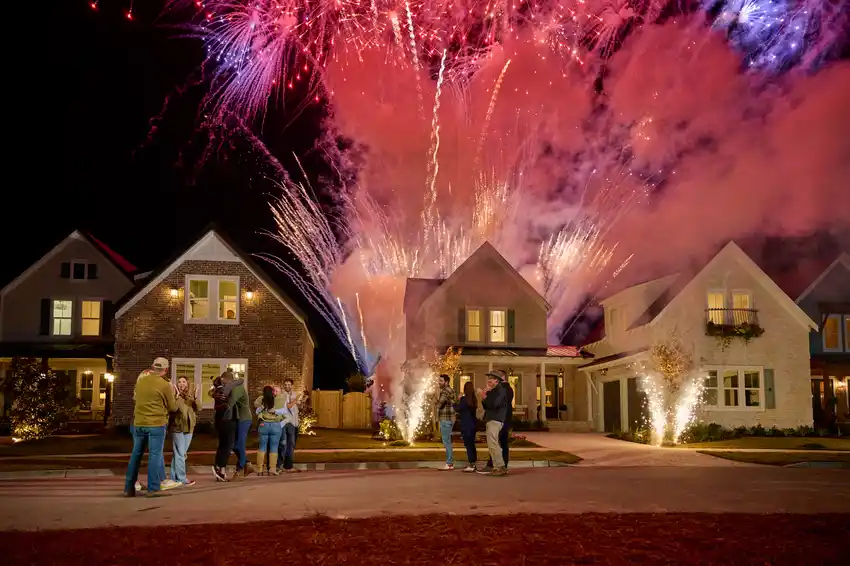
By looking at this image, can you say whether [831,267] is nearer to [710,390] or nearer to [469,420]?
[710,390]

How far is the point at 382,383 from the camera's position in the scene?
3438 centimetres

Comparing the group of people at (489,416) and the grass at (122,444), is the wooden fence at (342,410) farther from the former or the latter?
the group of people at (489,416)

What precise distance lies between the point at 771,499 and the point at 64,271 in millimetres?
30172

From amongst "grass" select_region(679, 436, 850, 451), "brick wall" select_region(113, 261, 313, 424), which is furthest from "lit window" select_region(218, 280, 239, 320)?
"grass" select_region(679, 436, 850, 451)

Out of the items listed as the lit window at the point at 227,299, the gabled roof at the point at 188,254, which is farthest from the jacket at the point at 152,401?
the lit window at the point at 227,299

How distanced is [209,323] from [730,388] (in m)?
18.0

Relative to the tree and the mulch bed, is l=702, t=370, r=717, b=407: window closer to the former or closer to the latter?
the tree

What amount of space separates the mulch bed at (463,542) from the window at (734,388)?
21445 mm

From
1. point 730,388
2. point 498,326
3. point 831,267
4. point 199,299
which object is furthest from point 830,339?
point 199,299

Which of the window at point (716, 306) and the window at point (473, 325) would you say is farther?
the window at point (473, 325)

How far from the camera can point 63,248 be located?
114 feet

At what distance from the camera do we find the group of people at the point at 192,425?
38.2ft

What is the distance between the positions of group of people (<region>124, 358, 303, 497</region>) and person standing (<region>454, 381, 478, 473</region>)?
3.06 meters

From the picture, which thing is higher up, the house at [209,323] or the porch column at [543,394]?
the house at [209,323]
